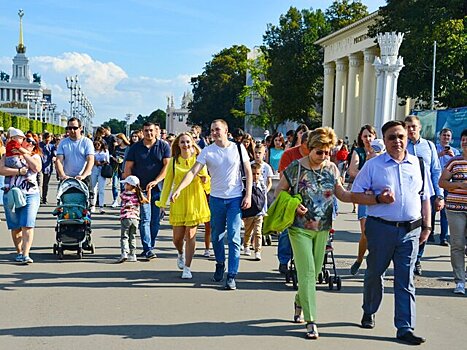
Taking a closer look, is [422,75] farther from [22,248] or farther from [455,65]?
[22,248]

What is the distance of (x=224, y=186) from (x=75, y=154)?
3.24 meters

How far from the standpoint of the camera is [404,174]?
6.37 m

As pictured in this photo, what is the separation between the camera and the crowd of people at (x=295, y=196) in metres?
6.36

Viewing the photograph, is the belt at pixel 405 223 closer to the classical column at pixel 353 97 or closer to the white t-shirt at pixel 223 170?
the white t-shirt at pixel 223 170

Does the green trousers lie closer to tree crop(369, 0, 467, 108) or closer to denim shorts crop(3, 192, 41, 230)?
denim shorts crop(3, 192, 41, 230)

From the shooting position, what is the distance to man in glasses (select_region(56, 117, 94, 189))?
10.7 m

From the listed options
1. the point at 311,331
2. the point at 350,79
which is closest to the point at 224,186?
the point at 311,331

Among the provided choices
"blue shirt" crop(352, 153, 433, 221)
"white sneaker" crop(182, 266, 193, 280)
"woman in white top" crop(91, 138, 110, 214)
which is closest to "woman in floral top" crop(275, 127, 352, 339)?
"blue shirt" crop(352, 153, 433, 221)

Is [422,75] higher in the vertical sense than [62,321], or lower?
higher

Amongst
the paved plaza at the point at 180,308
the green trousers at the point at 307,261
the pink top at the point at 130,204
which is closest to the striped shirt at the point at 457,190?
the paved plaza at the point at 180,308

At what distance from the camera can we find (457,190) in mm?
8711

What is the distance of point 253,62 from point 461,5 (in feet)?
127

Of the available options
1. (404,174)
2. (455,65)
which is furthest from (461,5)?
(404,174)

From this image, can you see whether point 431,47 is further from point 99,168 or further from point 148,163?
point 148,163
